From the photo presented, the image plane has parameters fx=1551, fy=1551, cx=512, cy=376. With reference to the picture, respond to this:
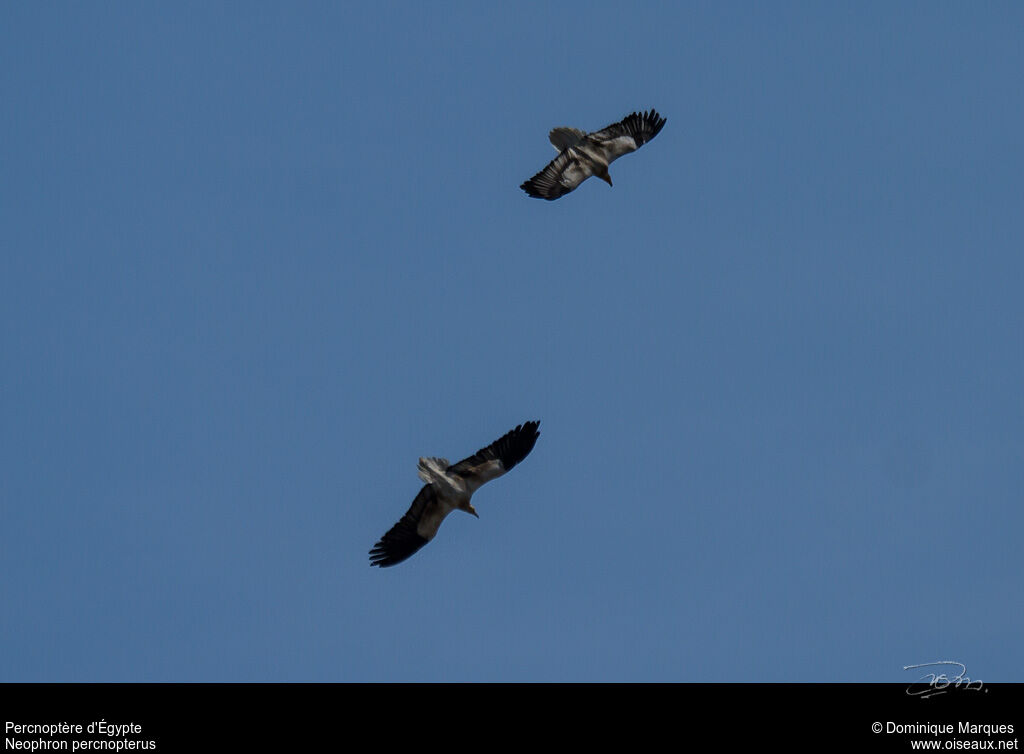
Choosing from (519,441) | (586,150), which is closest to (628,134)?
(586,150)

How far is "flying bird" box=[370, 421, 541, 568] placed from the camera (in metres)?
25.7

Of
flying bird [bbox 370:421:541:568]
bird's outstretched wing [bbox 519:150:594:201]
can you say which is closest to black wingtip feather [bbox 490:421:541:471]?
flying bird [bbox 370:421:541:568]

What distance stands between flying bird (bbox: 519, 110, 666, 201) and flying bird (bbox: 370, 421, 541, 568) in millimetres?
5822

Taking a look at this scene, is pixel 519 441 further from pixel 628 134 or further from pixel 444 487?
pixel 628 134

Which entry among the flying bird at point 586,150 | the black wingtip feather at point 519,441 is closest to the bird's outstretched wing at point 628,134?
the flying bird at point 586,150

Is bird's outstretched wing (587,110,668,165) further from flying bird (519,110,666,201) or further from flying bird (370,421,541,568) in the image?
flying bird (370,421,541,568)
